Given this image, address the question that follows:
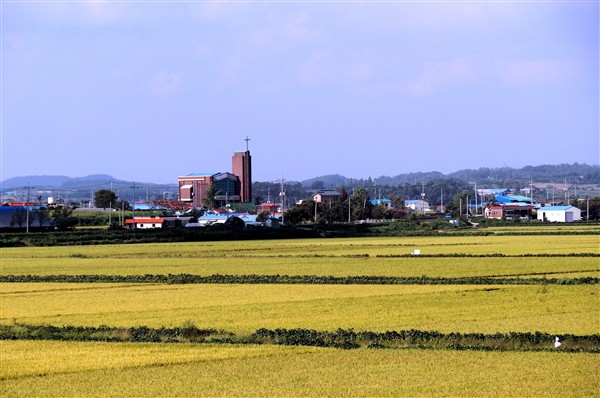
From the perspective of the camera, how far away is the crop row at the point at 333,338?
18.7m

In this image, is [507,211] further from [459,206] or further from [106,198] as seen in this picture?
[106,198]

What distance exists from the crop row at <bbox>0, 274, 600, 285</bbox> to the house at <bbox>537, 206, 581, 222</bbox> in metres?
87.0

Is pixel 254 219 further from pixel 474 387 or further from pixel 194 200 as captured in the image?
pixel 474 387

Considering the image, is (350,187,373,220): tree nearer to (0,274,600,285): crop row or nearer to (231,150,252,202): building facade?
(231,150,252,202): building facade

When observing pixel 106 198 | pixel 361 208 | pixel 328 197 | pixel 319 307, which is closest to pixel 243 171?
pixel 328 197

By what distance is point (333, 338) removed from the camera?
19.6 metres

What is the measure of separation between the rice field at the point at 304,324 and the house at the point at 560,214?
76.7m

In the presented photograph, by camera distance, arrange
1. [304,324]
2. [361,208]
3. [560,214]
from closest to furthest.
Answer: [304,324] < [560,214] < [361,208]

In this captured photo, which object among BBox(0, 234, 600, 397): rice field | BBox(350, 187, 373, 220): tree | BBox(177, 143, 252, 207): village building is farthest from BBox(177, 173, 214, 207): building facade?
BBox(0, 234, 600, 397): rice field

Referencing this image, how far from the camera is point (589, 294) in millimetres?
27266

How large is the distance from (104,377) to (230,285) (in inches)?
649

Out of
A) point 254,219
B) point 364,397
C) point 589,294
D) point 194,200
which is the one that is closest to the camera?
point 364,397

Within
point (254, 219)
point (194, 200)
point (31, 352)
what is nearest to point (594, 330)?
point (31, 352)

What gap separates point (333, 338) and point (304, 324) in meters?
2.26
